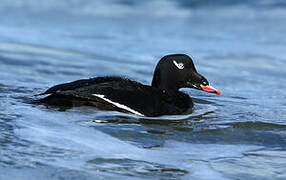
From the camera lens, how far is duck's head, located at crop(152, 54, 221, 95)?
6820 mm

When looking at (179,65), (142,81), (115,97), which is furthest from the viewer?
(142,81)

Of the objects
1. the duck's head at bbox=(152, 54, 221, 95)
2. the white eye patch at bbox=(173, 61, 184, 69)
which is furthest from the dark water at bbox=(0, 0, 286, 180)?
the white eye patch at bbox=(173, 61, 184, 69)

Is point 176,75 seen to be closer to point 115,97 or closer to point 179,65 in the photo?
point 179,65

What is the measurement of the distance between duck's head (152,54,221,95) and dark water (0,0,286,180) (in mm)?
314

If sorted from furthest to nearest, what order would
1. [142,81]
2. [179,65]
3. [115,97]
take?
1. [142,81]
2. [179,65]
3. [115,97]

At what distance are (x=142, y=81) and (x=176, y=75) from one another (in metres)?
2.90

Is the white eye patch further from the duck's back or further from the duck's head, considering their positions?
the duck's back

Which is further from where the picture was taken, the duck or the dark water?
the duck

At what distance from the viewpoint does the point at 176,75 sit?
685cm

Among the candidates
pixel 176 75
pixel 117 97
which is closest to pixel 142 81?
pixel 176 75

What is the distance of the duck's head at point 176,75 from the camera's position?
22.4 ft

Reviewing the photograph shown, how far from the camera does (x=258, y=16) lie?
15.2 m

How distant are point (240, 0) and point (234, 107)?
9226mm

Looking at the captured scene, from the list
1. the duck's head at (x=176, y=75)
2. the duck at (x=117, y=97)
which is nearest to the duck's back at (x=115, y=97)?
the duck at (x=117, y=97)
